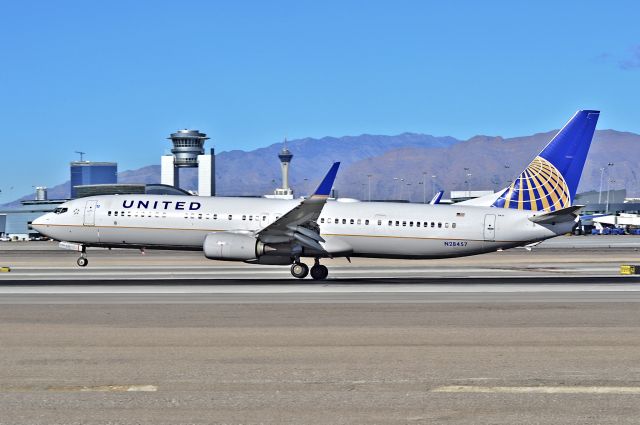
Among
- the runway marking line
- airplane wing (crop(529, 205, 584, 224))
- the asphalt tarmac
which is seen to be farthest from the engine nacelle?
the runway marking line

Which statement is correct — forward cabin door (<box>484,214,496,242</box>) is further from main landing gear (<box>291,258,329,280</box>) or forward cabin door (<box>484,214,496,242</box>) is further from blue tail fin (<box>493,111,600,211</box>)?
main landing gear (<box>291,258,329,280</box>)

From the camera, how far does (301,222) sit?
141 ft

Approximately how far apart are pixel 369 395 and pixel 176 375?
3.95 meters

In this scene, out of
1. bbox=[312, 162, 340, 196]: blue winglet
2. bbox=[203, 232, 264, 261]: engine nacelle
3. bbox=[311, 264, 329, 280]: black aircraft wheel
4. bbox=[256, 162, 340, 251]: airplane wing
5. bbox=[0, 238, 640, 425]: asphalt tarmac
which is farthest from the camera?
bbox=[311, 264, 329, 280]: black aircraft wheel

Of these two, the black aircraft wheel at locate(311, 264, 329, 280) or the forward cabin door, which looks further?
the forward cabin door

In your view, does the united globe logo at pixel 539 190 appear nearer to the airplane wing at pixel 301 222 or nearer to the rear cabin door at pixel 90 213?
the airplane wing at pixel 301 222

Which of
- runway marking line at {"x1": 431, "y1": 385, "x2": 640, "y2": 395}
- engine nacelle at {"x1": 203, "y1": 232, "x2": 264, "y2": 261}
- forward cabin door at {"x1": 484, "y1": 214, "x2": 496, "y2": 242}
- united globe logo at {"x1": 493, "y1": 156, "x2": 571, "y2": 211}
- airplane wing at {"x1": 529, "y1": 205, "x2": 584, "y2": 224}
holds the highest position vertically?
united globe logo at {"x1": 493, "y1": 156, "x2": 571, "y2": 211}

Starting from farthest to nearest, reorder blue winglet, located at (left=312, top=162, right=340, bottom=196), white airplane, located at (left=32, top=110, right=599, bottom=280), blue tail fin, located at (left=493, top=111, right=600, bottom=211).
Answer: blue tail fin, located at (left=493, top=111, right=600, bottom=211)
white airplane, located at (left=32, top=110, right=599, bottom=280)
blue winglet, located at (left=312, top=162, right=340, bottom=196)

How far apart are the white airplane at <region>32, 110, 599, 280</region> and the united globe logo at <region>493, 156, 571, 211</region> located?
5cm

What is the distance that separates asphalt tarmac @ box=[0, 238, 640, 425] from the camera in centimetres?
1322

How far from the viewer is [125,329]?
22.8 m

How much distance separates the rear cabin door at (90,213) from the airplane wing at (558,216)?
78.4 feet

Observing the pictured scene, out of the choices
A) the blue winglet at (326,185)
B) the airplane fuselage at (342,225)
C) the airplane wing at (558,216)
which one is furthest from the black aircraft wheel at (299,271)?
the airplane wing at (558,216)

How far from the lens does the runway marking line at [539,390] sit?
14.4m
